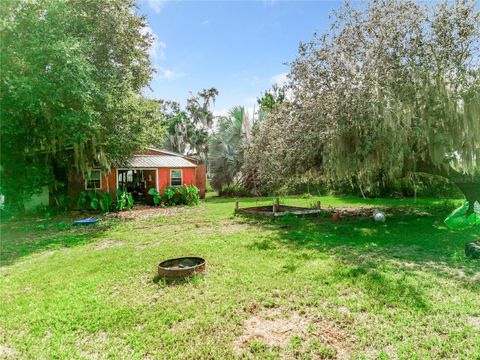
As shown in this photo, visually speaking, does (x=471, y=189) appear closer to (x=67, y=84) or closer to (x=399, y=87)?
(x=399, y=87)

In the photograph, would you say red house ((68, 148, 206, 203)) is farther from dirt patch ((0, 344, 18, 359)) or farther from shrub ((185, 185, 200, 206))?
dirt patch ((0, 344, 18, 359))

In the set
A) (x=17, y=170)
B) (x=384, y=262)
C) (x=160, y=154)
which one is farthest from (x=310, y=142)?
(x=160, y=154)

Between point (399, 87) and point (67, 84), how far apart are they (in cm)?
801

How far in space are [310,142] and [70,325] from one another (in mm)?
6195

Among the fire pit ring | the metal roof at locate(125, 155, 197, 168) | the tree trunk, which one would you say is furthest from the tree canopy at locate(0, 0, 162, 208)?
the tree trunk

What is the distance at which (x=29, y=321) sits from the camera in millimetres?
3371

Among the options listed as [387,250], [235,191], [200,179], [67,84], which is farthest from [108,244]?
[235,191]

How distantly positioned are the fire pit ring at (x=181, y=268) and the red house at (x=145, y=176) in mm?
10253

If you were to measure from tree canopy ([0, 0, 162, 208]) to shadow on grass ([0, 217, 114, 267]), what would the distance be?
1.23 metres

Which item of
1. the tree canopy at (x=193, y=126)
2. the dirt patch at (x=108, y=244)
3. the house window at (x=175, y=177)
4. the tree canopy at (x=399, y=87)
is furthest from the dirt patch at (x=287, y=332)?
the tree canopy at (x=193, y=126)

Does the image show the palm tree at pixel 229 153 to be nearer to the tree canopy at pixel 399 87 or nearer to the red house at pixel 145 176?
the red house at pixel 145 176

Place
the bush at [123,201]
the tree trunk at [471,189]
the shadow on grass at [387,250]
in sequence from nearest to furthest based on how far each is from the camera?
1. the shadow on grass at [387,250]
2. the tree trunk at [471,189]
3. the bush at [123,201]

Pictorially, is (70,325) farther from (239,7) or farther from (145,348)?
(239,7)

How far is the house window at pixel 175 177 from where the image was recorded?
15.6 m
